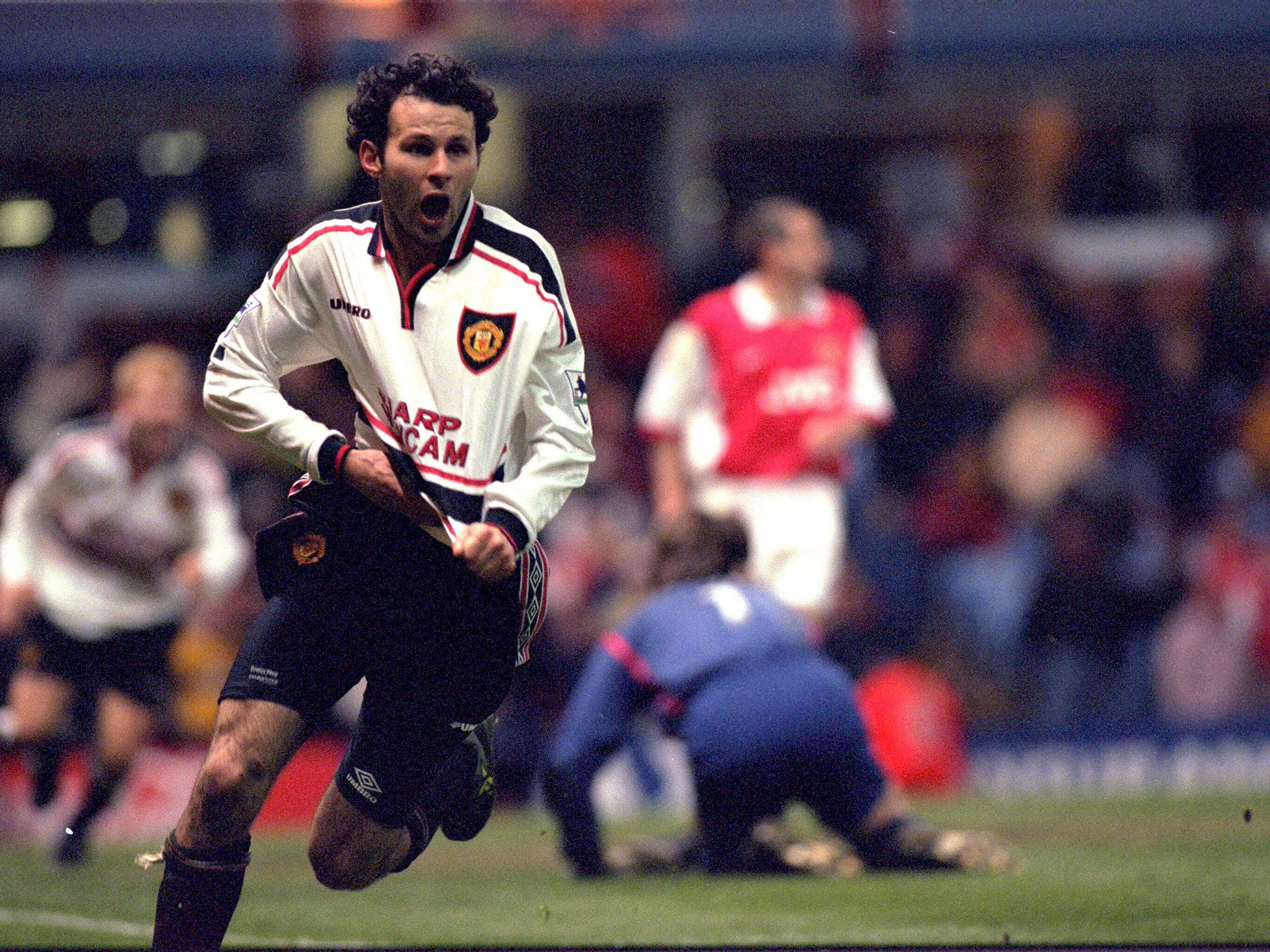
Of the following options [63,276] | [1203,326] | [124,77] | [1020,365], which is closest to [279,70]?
[124,77]

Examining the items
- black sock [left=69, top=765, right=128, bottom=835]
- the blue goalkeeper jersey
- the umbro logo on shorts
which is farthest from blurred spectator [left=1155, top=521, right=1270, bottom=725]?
the umbro logo on shorts

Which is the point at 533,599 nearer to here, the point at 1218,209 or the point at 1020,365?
the point at 1020,365

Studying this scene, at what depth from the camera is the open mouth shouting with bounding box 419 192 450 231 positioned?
14.8 ft

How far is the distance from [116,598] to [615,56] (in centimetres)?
683

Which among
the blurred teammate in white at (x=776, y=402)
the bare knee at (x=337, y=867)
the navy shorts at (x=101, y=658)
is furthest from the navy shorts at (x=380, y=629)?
the blurred teammate in white at (x=776, y=402)

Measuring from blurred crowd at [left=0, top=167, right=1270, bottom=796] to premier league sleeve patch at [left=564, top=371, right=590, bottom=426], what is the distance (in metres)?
6.64

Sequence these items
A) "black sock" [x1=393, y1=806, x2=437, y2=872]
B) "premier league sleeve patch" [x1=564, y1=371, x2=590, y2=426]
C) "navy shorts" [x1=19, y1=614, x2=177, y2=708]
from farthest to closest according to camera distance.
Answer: "navy shorts" [x1=19, y1=614, x2=177, y2=708]
"black sock" [x1=393, y1=806, x2=437, y2=872]
"premier league sleeve patch" [x1=564, y1=371, x2=590, y2=426]

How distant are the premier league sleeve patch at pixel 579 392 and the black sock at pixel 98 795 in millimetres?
4261

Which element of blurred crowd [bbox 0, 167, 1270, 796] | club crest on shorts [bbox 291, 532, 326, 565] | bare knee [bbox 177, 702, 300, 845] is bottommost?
blurred crowd [bbox 0, 167, 1270, 796]

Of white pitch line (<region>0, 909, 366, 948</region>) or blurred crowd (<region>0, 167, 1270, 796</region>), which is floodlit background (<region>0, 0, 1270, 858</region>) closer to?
blurred crowd (<region>0, 167, 1270, 796</region>)

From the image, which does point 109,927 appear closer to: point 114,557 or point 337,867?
point 337,867

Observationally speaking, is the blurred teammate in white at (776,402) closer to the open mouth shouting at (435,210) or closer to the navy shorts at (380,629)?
the navy shorts at (380,629)

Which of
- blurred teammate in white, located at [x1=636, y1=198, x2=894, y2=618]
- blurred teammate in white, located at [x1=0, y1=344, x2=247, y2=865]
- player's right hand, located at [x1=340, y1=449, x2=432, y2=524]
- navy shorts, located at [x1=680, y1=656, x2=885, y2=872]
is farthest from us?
blurred teammate in white, located at [x1=636, y1=198, x2=894, y2=618]

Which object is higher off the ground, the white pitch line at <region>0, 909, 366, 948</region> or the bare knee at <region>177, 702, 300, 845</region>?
the bare knee at <region>177, 702, 300, 845</region>
